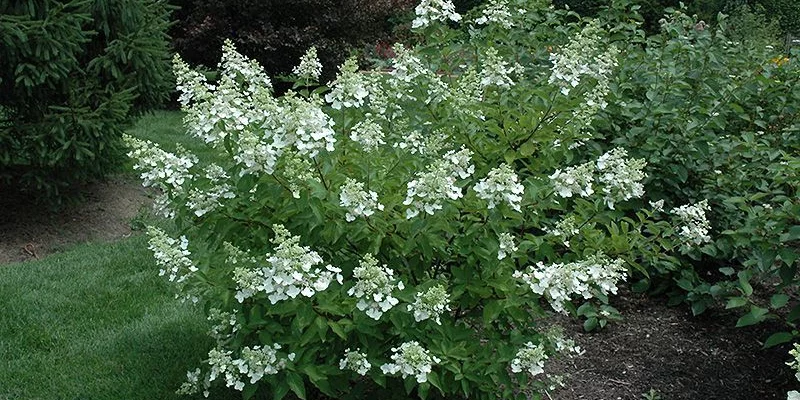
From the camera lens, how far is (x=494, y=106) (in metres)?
3.35

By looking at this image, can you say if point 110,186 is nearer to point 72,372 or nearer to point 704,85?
point 72,372

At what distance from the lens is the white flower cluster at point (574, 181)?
268 cm

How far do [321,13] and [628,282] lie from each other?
6842 mm

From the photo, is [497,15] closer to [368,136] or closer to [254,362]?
[368,136]

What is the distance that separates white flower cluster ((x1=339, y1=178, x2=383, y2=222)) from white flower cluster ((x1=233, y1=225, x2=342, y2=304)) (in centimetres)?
18

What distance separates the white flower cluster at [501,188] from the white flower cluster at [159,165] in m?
1.03

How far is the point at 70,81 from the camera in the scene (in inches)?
212

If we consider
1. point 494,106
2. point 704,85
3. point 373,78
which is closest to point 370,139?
point 373,78

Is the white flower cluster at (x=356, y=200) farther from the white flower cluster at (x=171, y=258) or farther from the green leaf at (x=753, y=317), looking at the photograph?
the green leaf at (x=753, y=317)

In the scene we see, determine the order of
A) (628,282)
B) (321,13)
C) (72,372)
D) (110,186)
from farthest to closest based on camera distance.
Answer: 1. (321,13)
2. (110,186)
3. (628,282)
4. (72,372)

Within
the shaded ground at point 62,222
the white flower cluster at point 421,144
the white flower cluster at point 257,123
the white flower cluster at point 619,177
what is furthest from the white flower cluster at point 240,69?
the shaded ground at point 62,222

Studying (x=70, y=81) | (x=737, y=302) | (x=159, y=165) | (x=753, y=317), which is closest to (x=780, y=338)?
(x=753, y=317)

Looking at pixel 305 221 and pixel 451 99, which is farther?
pixel 451 99

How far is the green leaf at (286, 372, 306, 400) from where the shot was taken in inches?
105
